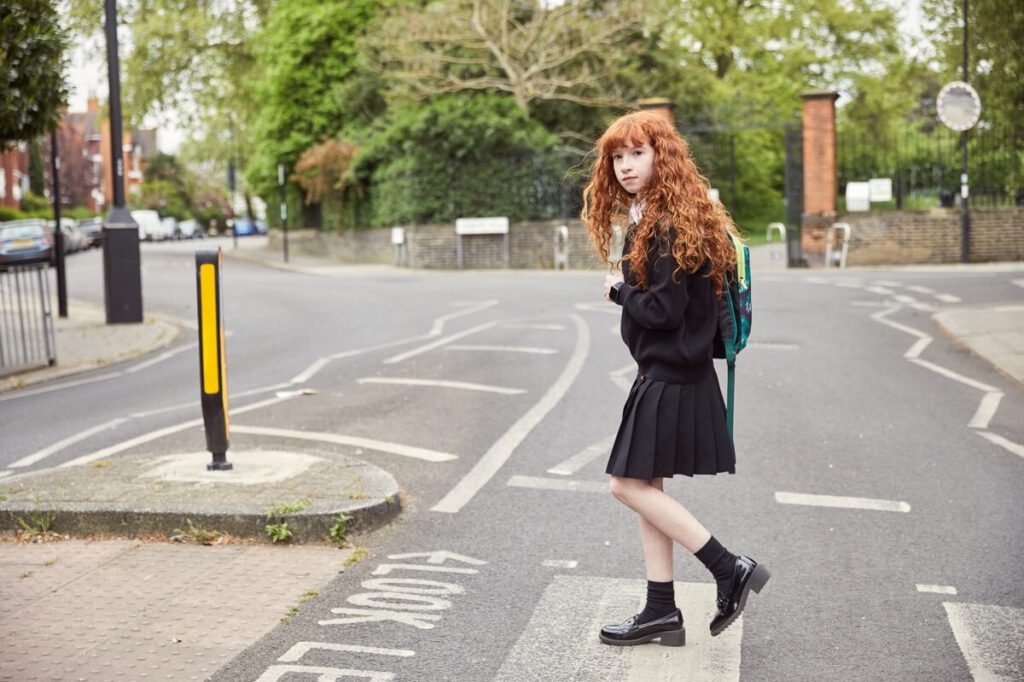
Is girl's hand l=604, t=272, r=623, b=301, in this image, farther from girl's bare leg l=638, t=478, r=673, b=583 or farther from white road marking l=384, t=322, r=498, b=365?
white road marking l=384, t=322, r=498, b=365

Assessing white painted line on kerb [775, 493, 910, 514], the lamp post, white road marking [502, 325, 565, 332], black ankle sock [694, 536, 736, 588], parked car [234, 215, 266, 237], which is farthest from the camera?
parked car [234, 215, 266, 237]

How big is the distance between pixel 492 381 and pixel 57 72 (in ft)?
20.6

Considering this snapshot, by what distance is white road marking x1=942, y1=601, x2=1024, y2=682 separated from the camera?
13.7 feet

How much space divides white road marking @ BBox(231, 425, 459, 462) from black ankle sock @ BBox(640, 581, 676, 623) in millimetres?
3457

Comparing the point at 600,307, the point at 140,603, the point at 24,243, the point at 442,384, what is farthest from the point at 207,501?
the point at 24,243

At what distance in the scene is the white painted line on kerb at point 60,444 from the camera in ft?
26.8

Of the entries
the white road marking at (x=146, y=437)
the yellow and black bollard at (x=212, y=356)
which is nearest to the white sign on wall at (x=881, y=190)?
the white road marking at (x=146, y=437)

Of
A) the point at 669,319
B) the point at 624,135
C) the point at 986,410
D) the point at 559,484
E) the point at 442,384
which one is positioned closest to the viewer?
the point at 669,319

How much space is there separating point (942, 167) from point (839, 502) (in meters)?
23.2

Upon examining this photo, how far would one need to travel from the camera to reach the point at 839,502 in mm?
6641

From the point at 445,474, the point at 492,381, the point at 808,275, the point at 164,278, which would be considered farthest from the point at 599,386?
the point at 164,278

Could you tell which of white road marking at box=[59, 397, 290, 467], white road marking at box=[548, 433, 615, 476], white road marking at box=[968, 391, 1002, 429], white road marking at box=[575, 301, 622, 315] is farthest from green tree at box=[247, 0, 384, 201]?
white road marking at box=[548, 433, 615, 476]

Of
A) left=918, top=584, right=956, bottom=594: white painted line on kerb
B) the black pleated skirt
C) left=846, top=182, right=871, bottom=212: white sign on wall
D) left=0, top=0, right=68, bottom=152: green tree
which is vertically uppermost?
left=0, top=0, right=68, bottom=152: green tree

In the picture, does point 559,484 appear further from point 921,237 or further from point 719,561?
point 921,237
